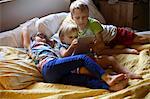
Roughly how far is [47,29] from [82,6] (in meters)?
0.40

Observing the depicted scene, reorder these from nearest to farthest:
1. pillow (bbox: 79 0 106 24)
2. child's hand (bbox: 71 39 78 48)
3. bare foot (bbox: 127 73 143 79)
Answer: bare foot (bbox: 127 73 143 79)
child's hand (bbox: 71 39 78 48)
pillow (bbox: 79 0 106 24)

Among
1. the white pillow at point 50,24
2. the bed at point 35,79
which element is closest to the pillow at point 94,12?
the white pillow at point 50,24

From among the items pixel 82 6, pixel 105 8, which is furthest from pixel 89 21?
pixel 105 8

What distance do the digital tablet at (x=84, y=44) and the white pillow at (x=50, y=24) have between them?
371 mm

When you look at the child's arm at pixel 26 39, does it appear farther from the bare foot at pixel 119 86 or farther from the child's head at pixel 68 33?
the bare foot at pixel 119 86

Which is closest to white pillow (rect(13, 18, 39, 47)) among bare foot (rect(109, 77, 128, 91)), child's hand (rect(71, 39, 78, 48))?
child's hand (rect(71, 39, 78, 48))

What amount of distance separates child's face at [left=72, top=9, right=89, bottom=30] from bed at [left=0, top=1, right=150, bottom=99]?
329 millimetres

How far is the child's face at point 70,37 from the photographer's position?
6.85 ft

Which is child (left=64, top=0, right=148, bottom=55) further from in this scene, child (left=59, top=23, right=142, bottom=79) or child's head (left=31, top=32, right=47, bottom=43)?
child's head (left=31, top=32, right=47, bottom=43)

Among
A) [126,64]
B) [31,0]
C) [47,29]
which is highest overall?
[31,0]

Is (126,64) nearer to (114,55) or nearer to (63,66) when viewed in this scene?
(114,55)

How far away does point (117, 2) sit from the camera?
9.95ft

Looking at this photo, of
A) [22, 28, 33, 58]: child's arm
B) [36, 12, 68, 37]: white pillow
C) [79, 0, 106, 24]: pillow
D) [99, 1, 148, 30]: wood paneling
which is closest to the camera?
[22, 28, 33, 58]: child's arm

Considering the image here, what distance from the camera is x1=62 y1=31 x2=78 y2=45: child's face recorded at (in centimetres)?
209
